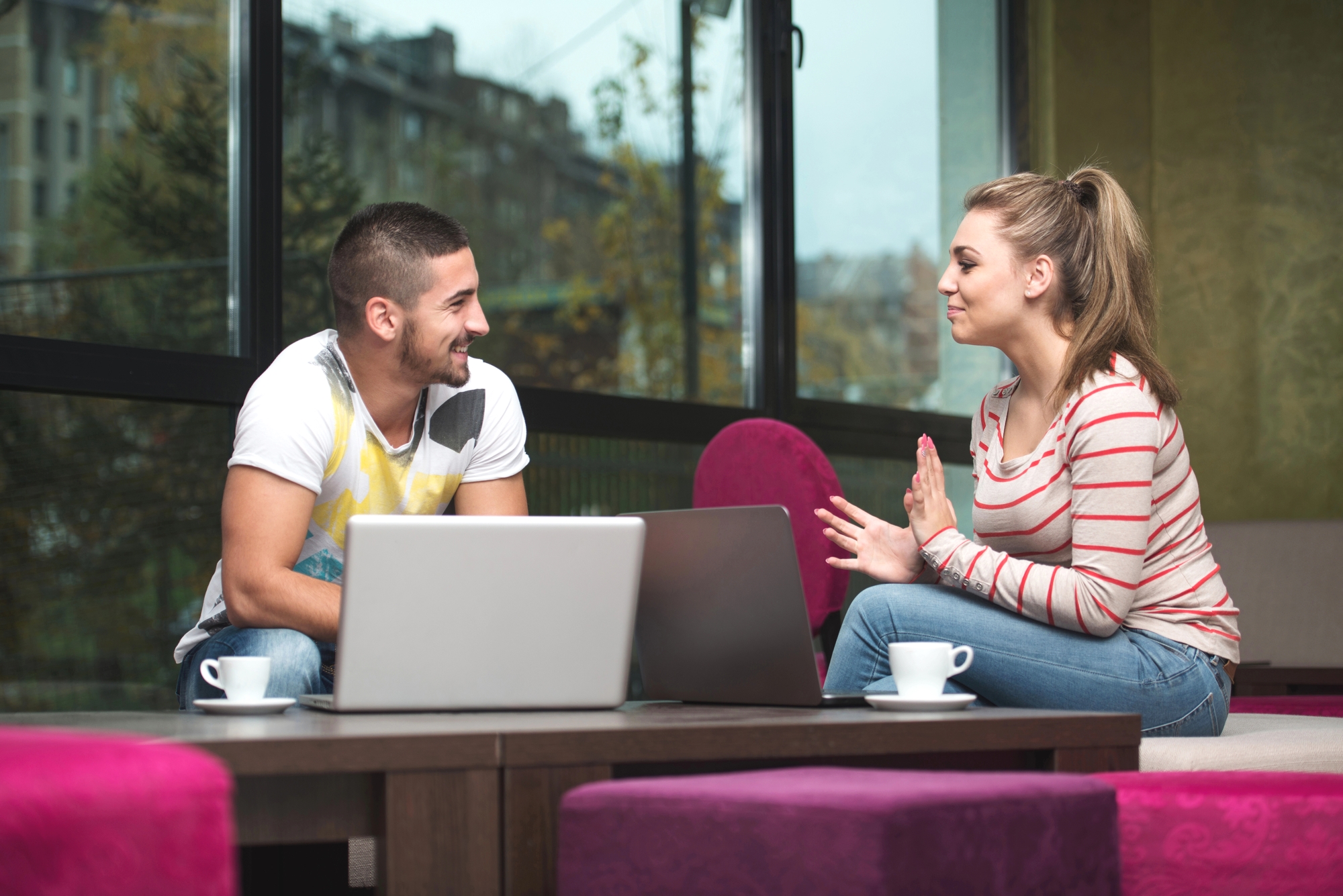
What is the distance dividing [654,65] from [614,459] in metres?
1.63

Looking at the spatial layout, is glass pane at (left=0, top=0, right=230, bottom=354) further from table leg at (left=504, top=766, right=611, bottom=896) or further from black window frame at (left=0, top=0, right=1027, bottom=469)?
table leg at (left=504, top=766, right=611, bottom=896)

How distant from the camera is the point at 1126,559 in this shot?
5.13 feet

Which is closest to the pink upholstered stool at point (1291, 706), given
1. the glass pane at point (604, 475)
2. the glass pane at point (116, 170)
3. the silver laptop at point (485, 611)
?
the glass pane at point (604, 475)

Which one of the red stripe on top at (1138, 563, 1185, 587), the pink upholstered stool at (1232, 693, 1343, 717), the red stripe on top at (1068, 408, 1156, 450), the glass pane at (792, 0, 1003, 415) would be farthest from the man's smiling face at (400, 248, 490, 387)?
the glass pane at (792, 0, 1003, 415)

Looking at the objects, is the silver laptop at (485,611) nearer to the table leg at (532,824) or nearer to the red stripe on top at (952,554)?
the table leg at (532,824)

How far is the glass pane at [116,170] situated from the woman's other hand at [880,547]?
2274 mm

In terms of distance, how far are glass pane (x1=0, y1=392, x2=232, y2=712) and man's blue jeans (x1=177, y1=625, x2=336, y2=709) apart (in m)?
1.36

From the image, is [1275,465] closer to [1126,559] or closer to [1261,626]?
[1261,626]

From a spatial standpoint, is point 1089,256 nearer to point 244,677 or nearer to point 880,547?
point 880,547

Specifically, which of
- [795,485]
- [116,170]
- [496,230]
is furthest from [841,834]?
[496,230]

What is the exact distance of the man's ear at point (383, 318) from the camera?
6.69 ft

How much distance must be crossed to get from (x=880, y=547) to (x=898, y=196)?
2.53 meters

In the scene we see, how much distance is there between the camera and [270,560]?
172cm

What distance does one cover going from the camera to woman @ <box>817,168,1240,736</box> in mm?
1585
